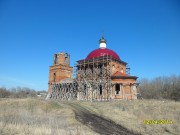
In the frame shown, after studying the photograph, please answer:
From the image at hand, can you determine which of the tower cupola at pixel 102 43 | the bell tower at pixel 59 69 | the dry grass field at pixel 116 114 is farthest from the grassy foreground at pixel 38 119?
the tower cupola at pixel 102 43

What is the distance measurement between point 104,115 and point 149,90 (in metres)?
40.1

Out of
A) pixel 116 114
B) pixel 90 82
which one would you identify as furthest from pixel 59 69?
pixel 116 114

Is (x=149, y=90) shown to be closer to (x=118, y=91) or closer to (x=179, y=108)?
(x=118, y=91)

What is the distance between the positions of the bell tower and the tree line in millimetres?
20130

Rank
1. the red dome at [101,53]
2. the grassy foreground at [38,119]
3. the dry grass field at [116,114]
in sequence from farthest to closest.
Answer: the red dome at [101,53] → the dry grass field at [116,114] → the grassy foreground at [38,119]

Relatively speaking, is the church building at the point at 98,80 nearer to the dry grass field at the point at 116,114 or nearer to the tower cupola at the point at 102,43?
the tower cupola at the point at 102,43

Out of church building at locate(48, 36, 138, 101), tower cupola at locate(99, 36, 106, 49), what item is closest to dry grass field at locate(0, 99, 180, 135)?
church building at locate(48, 36, 138, 101)

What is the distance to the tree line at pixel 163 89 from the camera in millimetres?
45969

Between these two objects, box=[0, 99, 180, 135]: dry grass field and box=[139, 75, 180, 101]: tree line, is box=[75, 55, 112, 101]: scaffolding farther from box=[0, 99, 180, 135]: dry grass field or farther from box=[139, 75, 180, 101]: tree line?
box=[139, 75, 180, 101]: tree line

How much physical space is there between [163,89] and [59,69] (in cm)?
2892

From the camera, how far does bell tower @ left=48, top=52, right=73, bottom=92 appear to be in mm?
39156

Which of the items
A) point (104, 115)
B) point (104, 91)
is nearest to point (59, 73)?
point (104, 91)

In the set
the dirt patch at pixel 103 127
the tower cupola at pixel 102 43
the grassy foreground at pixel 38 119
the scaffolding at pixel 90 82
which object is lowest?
the dirt patch at pixel 103 127

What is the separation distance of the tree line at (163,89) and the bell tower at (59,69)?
793 inches
